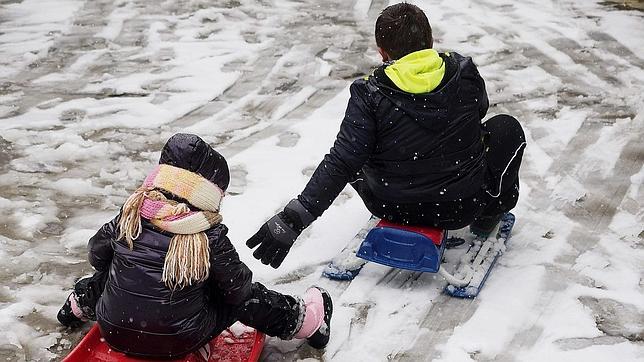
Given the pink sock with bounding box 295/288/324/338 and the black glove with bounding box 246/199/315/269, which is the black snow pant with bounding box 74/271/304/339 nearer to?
the pink sock with bounding box 295/288/324/338

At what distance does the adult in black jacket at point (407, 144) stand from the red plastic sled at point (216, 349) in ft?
1.07

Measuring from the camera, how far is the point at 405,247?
347 centimetres

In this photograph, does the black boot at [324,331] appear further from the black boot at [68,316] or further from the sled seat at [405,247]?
the black boot at [68,316]

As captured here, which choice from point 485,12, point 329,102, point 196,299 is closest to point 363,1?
point 485,12

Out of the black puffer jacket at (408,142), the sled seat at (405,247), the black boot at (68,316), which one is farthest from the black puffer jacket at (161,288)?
the sled seat at (405,247)

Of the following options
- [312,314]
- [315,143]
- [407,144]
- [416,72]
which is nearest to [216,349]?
[312,314]

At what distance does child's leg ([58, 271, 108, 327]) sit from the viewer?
9.73ft

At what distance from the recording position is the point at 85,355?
113 inches

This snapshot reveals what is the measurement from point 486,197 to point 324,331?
105cm

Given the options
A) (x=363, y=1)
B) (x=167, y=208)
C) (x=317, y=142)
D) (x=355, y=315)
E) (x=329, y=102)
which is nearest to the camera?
(x=167, y=208)

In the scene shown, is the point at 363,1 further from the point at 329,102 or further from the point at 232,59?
the point at 329,102

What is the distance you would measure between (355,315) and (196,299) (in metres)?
0.89

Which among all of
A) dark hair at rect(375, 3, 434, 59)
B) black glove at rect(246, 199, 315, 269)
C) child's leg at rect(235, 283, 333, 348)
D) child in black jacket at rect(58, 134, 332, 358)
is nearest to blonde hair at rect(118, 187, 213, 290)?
child in black jacket at rect(58, 134, 332, 358)

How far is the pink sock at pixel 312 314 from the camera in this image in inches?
121
